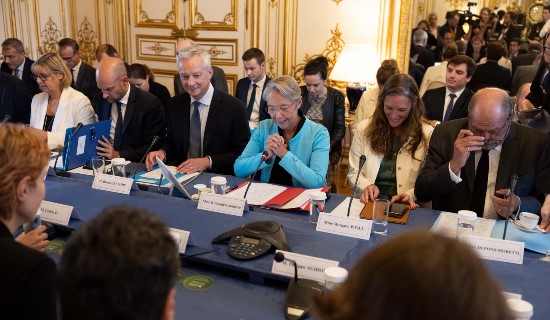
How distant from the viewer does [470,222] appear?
75.8 inches

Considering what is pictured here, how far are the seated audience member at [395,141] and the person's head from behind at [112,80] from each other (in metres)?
1.55

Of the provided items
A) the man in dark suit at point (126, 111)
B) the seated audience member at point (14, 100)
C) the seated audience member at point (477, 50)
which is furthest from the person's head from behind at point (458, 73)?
the seated audience member at point (477, 50)

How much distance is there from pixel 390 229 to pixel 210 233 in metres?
0.69

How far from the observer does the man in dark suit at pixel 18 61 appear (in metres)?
5.37

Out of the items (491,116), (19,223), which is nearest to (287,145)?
(491,116)

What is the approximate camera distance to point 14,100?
4.11 m

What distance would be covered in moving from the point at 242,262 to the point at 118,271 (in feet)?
2.90

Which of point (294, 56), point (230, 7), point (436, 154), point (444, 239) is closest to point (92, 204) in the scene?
point (436, 154)

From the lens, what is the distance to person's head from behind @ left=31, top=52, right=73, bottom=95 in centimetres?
326

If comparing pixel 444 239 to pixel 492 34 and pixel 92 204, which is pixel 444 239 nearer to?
pixel 92 204

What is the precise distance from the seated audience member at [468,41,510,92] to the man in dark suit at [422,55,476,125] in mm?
1248

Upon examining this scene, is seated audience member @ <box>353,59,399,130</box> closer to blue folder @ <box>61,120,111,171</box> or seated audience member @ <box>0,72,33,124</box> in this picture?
blue folder @ <box>61,120,111,171</box>

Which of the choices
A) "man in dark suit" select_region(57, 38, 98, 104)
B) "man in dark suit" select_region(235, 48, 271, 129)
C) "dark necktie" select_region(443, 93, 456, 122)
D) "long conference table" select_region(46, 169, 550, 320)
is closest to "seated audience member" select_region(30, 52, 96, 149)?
"long conference table" select_region(46, 169, 550, 320)

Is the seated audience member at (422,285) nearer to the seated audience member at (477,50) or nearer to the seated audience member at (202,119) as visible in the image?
the seated audience member at (202,119)
